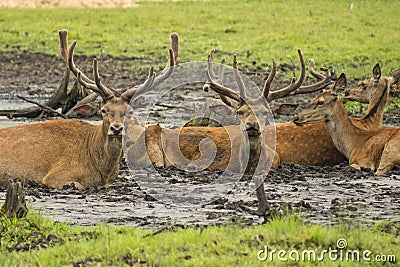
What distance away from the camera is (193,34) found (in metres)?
23.5

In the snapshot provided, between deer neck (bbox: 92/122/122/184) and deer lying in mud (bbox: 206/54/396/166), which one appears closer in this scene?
deer neck (bbox: 92/122/122/184)

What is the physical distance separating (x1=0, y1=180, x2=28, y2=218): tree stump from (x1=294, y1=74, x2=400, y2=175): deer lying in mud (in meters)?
4.44

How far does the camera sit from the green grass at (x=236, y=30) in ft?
66.1

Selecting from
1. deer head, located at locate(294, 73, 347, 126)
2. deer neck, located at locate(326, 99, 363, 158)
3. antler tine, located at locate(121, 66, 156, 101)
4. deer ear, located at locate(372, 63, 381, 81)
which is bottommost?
deer neck, located at locate(326, 99, 363, 158)

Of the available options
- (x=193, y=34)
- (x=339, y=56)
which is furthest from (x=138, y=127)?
(x=193, y=34)

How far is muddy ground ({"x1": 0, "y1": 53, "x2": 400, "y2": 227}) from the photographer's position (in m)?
7.85

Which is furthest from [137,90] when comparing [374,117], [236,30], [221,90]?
[236,30]

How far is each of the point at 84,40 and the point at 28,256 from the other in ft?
57.0

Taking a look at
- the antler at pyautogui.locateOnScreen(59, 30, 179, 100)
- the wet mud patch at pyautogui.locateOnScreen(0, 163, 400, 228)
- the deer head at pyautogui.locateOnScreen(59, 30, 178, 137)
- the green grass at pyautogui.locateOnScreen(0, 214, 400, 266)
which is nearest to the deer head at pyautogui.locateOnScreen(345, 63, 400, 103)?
the wet mud patch at pyautogui.locateOnScreen(0, 163, 400, 228)

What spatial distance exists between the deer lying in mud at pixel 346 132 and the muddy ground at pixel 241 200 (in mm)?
218

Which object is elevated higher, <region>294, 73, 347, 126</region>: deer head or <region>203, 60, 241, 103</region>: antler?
<region>203, 60, 241, 103</region>: antler

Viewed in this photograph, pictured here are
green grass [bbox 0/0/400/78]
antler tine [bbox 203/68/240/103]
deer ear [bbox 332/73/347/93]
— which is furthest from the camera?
green grass [bbox 0/0/400/78]

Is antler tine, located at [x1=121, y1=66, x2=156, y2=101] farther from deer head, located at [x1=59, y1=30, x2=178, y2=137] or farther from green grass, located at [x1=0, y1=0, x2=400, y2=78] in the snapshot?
green grass, located at [x1=0, y1=0, x2=400, y2=78]

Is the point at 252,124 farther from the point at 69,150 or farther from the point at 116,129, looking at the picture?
the point at 69,150
